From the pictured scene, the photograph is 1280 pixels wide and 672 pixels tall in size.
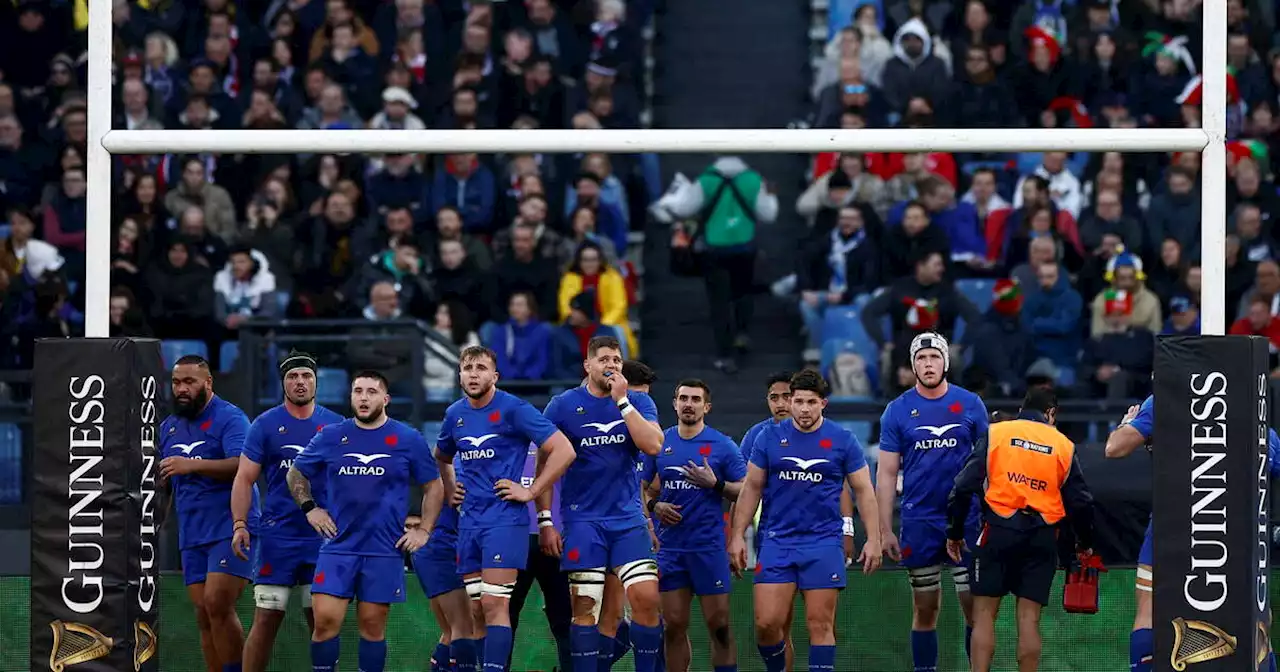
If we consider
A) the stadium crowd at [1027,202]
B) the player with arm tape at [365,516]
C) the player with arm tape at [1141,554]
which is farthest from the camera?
the stadium crowd at [1027,202]

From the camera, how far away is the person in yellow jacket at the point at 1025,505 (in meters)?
12.4

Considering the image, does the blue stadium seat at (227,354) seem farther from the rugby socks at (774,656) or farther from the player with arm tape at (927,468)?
the player with arm tape at (927,468)

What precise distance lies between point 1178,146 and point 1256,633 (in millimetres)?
2346

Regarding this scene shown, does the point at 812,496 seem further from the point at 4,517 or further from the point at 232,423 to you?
the point at 4,517

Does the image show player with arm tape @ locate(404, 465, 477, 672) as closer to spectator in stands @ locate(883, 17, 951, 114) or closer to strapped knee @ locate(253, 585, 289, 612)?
strapped knee @ locate(253, 585, 289, 612)

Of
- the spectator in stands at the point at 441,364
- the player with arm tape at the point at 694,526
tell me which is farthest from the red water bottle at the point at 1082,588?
the spectator in stands at the point at 441,364

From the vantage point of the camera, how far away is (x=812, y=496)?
12.3m

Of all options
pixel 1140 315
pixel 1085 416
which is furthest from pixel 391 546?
pixel 1140 315

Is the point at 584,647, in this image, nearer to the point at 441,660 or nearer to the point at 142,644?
the point at 441,660

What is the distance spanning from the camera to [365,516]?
12188mm

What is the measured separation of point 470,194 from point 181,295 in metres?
2.65

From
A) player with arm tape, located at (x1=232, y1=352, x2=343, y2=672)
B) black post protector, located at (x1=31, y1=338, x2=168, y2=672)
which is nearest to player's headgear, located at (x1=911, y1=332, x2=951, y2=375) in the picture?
player with arm tape, located at (x1=232, y1=352, x2=343, y2=672)

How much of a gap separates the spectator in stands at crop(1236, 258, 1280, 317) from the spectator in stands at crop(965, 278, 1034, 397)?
1.87 metres

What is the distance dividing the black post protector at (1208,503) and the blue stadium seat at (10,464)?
8745 mm
